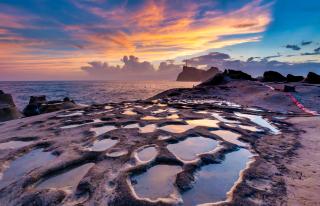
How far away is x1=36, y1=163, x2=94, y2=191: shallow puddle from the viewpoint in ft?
12.5

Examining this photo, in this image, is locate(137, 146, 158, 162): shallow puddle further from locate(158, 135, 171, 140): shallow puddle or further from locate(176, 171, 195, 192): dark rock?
locate(176, 171, 195, 192): dark rock

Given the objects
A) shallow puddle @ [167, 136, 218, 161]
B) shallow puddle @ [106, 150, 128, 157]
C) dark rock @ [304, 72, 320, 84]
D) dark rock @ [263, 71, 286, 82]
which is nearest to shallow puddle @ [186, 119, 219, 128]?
shallow puddle @ [167, 136, 218, 161]

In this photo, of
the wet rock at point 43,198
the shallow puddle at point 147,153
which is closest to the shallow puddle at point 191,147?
the shallow puddle at point 147,153

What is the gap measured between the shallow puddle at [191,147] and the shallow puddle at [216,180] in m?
0.56

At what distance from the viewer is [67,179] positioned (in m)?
4.07

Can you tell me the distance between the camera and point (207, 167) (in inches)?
180

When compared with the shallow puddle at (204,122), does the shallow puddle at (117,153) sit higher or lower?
higher

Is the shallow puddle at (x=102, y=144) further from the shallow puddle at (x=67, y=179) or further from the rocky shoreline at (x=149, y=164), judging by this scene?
the shallow puddle at (x=67, y=179)

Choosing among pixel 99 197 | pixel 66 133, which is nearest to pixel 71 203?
pixel 99 197

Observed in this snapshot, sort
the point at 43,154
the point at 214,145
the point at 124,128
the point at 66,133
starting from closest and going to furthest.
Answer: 1. the point at 43,154
2. the point at 214,145
3. the point at 66,133
4. the point at 124,128

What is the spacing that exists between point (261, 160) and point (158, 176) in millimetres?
2323

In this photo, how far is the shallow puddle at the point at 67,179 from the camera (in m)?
3.80

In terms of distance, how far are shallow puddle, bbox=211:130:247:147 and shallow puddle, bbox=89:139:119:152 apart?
3122mm

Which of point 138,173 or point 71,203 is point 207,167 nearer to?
point 138,173
